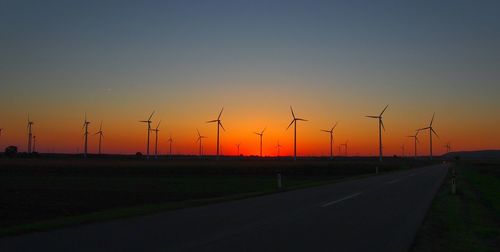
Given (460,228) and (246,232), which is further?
(460,228)

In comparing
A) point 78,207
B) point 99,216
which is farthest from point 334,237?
point 78,207

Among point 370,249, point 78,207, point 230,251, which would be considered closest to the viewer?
point 230,251

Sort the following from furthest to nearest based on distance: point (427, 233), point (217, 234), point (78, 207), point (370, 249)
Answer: point (78, 207), point (427, 233), point (217, 234), point (370, 249)

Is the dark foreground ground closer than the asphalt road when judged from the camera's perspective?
No

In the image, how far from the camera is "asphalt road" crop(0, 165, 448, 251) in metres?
10.9

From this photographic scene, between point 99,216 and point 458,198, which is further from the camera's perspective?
point 458,198

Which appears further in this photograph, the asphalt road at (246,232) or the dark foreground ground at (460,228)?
the dark foreground ground at (460,228)

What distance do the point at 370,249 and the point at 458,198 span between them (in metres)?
16.6

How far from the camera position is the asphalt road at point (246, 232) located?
10.9 metres

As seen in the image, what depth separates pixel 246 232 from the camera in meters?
12.8

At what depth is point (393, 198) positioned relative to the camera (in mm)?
24828

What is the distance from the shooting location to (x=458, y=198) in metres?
25.8

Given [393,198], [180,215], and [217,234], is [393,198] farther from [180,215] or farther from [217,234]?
[217,234]

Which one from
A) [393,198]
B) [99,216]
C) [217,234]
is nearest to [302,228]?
[217,234]
